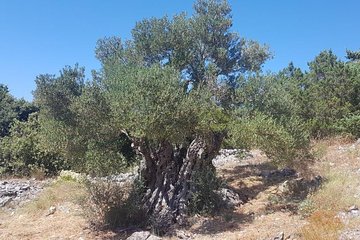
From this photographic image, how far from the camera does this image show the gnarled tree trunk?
9.64 m

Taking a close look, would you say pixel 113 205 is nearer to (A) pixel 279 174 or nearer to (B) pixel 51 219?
(B) pixel 51 219

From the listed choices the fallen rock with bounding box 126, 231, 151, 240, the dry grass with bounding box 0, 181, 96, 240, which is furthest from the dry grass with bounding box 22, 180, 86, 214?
the fallen rock with bounding box 126, 231, 151, 240

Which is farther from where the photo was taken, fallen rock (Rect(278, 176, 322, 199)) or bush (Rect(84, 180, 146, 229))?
fallen rock (Rect(278, 176, 322, 199))

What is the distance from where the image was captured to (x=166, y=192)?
9930 mm

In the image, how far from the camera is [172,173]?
1016cm

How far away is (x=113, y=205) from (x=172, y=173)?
173 centimetres

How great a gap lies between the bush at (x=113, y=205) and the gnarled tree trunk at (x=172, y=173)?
32 centimetres

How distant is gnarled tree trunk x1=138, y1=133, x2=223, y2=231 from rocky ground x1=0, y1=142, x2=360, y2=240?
0.61 m

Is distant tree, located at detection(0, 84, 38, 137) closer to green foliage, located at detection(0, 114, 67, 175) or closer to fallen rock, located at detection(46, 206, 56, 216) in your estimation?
green foliage, located at detection(0, 114, 67, 175)

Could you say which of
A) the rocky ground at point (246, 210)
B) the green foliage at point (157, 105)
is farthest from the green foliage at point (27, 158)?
the green foliage at point (157, 105)

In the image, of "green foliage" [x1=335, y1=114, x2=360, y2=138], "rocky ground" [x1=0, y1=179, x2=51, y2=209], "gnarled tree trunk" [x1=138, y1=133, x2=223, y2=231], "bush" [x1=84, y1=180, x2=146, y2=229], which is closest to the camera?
"gnarled tree trunk" [x1=138, y1=133, x2=223, y2=231]

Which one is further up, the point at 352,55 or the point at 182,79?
the point at 352,55

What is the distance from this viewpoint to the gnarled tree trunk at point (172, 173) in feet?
31.6

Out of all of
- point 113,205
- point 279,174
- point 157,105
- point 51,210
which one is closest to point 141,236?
point 113,205
